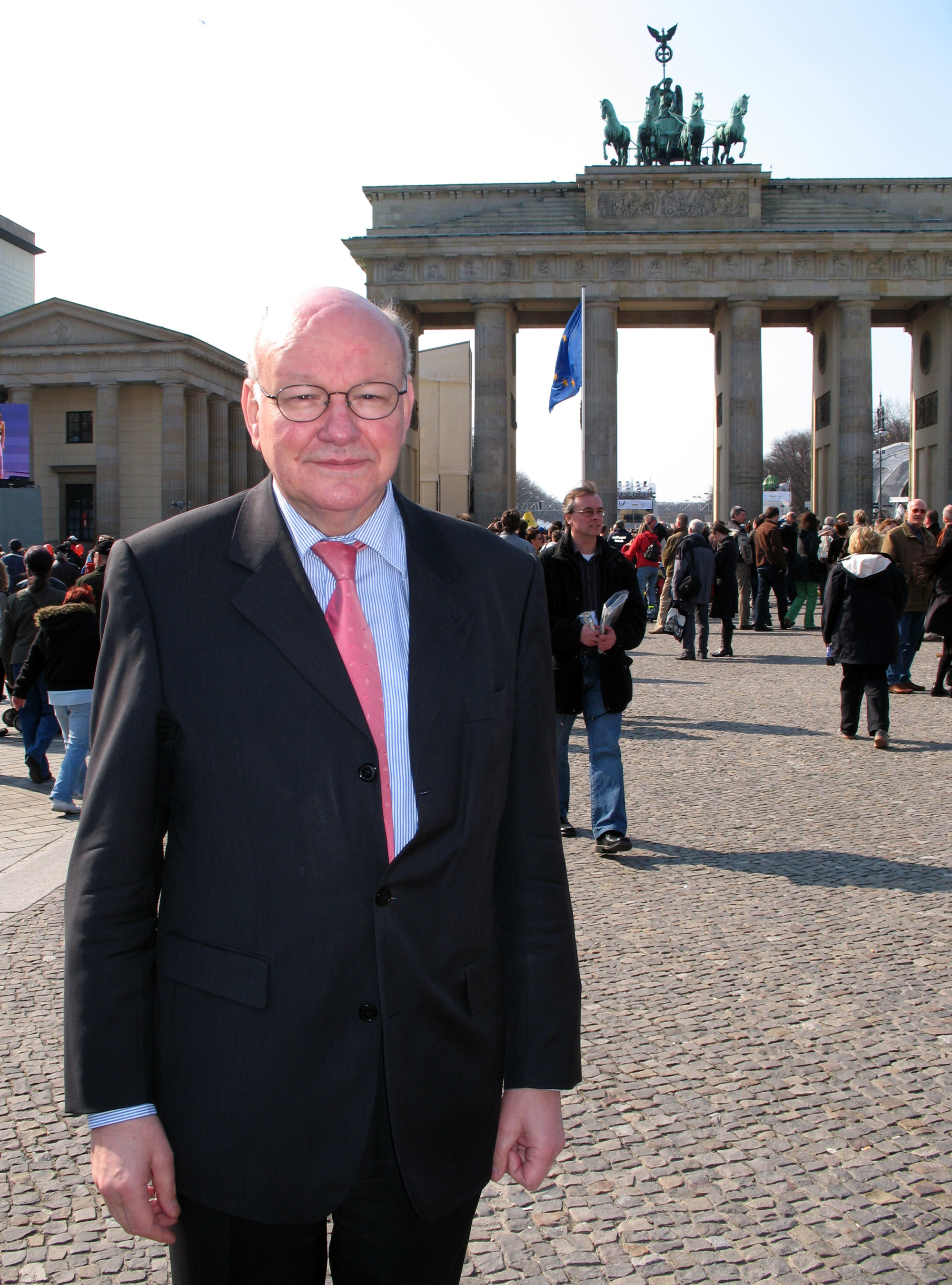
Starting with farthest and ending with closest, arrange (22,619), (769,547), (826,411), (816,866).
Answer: (826,411) → (769,547) → (22,619) → (816,866)

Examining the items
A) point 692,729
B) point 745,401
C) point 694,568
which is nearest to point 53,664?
point 692,729

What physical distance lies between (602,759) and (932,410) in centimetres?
4514

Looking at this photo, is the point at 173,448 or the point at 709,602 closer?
the point at 709,602

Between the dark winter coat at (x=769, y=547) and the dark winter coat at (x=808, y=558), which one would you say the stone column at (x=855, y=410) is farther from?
the dark winter coat at (x=769, y=547)

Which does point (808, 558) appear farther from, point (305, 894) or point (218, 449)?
point (218, 449)

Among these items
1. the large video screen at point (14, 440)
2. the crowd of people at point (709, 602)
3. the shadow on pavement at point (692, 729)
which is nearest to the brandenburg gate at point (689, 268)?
the large video screen at point (14, 440)

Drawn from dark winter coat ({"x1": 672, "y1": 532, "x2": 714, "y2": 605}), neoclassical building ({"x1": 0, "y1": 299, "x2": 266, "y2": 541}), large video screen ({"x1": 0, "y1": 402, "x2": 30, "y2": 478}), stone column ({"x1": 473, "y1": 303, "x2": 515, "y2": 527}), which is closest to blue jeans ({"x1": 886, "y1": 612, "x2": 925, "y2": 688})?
dark winter coat ({"x1": 672, "y1": 532, "x2": 714, "y2": 605})

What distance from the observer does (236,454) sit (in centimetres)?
5788

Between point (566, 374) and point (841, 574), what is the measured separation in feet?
37.7

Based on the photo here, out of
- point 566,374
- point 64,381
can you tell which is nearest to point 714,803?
point 566,374

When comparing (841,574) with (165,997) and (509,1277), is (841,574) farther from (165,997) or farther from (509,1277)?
(165,997)

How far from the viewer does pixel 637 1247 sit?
2877 mm

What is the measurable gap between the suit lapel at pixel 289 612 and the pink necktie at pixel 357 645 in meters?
0.04


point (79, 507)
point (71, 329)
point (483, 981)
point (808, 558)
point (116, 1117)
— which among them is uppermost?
point (71, 329)
